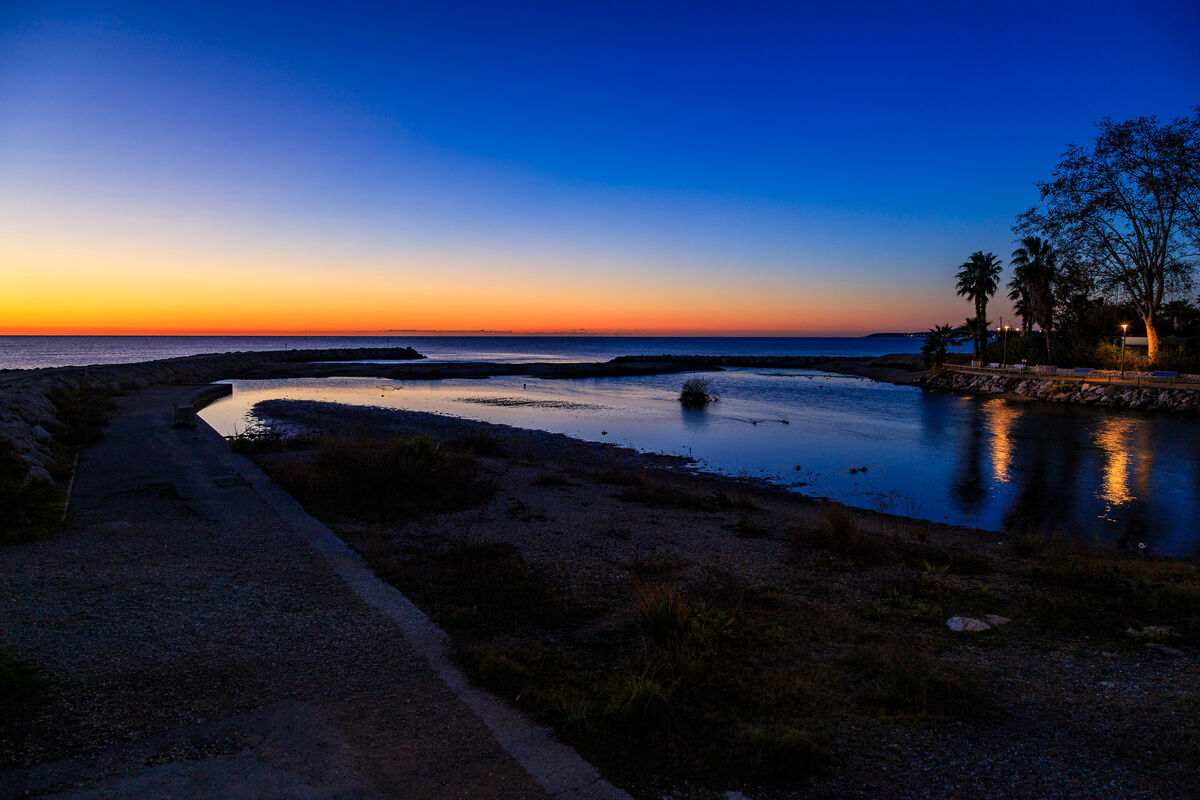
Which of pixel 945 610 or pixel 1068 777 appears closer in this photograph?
pixel 1068 777

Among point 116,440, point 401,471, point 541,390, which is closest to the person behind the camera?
point 401,471

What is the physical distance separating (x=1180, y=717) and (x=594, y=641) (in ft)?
17.3

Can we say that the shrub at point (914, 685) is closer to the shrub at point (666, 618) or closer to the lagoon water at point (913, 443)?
the shrub at point (666, 618)

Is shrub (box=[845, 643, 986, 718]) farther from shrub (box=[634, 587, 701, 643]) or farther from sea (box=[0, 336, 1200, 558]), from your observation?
sea (box=[0, 336, 1200, 558])

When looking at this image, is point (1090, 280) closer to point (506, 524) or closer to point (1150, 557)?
point (1150, 557)

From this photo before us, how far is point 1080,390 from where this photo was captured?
134 feet

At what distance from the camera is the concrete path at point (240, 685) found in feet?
14.0

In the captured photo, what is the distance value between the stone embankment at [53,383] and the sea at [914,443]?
5.72m

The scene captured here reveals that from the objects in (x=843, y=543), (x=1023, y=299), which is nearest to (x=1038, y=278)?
(x=1023, y=299)

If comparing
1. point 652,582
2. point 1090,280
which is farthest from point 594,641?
point 1090,280

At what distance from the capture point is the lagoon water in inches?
635

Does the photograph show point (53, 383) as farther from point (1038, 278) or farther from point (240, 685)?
point (1038, 278)

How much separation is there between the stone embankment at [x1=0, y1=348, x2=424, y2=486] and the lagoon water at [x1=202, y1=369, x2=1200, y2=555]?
18.7 ft

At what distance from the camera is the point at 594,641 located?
6.89 m
